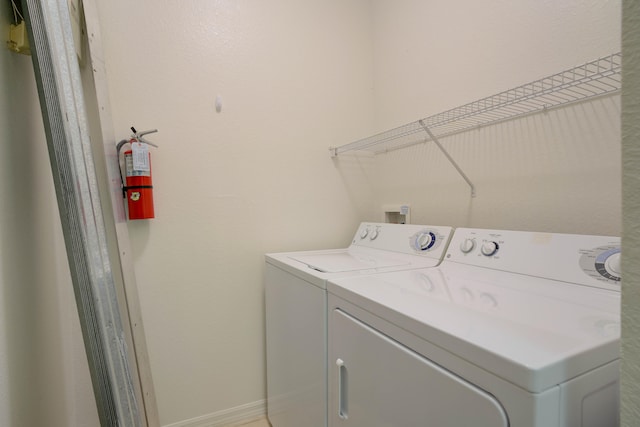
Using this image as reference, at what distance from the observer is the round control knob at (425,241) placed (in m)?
1.41

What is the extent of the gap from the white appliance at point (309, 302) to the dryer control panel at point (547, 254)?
6.0 inches

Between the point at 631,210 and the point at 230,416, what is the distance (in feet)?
6.44

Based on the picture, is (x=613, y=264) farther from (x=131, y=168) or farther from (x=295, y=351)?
(x=131, y=168)

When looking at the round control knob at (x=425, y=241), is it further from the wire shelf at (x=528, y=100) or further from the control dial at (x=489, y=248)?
the wire shelf at (x=528, y=100)

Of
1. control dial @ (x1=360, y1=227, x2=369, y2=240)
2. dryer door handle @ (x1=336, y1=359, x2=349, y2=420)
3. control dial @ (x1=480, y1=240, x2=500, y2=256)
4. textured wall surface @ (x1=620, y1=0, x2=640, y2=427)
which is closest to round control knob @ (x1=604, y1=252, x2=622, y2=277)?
control dial @ (x1=480, y1=240, x2=500, y2=256)

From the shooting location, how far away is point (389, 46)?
1979mm

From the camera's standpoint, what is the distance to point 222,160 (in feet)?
5.52

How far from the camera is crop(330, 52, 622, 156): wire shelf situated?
96cm

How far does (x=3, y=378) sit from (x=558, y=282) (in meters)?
1.51

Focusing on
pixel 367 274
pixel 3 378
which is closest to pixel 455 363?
pixel 367 274

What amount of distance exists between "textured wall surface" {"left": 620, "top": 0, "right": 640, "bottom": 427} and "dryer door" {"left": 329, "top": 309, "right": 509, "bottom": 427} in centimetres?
19

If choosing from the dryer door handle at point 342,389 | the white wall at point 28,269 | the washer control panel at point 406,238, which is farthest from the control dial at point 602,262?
the white wall at point 28,269

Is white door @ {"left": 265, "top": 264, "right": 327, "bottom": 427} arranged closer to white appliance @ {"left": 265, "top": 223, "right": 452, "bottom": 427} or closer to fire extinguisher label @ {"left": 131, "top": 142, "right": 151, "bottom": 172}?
white appliance @ {"left": 265, "top": 223, "right": 452, "bottom": 427}

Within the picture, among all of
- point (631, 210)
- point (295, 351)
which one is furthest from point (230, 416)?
point (631, 210)
